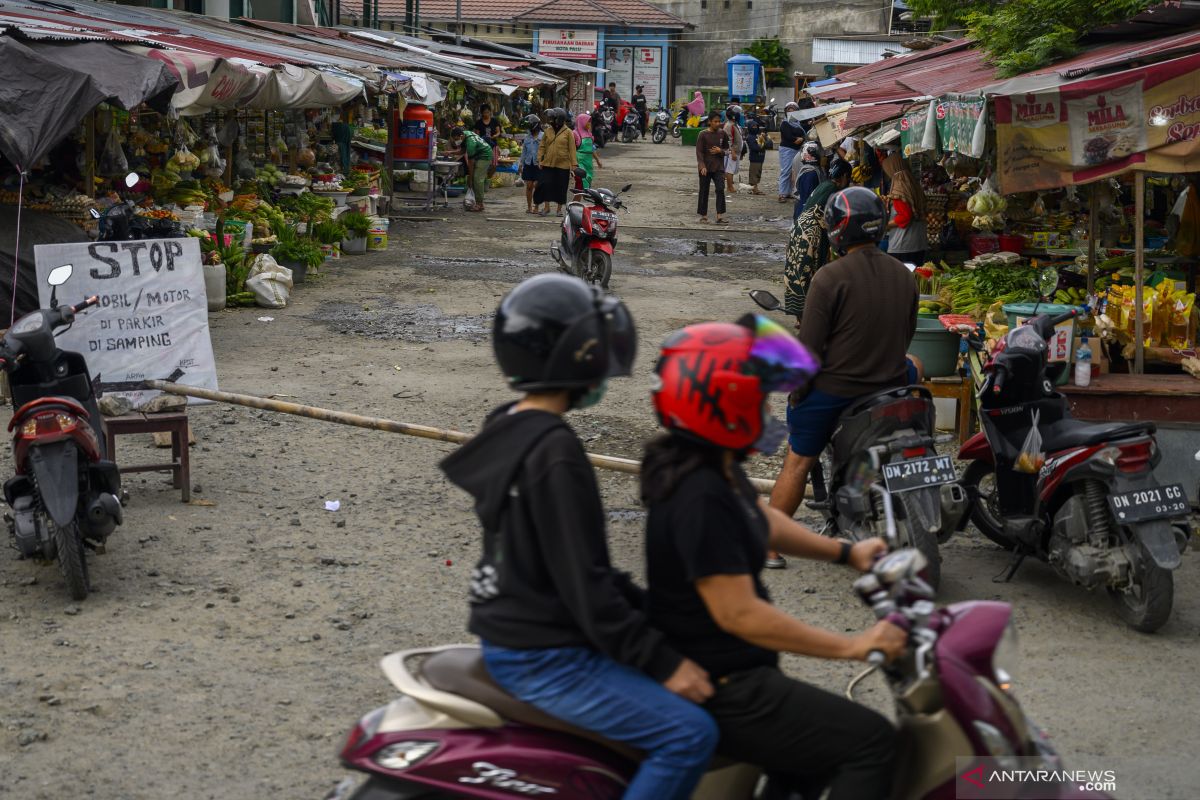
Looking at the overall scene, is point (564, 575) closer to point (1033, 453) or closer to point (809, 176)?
point (1033, 453)

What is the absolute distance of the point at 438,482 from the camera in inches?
301

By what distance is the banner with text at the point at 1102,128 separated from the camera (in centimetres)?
725

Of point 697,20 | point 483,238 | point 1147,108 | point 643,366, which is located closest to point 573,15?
point 697,20

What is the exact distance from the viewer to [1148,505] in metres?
5.41

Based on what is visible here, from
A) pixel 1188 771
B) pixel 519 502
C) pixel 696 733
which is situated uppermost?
pixel 519 502

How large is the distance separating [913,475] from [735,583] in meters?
3.03

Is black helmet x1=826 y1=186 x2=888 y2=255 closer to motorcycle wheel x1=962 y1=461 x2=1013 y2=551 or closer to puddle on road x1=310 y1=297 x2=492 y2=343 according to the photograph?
motorcycle wheel x1=962 y1=461 x2=1013 y2=551

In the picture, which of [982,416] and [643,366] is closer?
[982,416]

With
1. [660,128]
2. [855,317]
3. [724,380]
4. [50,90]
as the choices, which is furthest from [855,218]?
[660,128]

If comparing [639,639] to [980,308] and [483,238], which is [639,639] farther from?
[483,238]

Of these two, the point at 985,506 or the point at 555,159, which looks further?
the point at 555,159

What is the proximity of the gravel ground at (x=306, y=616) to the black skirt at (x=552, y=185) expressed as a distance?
36.8ft

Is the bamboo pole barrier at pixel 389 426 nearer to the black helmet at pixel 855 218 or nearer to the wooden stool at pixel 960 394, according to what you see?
the black helmet at pixel 855 218

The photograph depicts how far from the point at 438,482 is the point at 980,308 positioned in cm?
397
